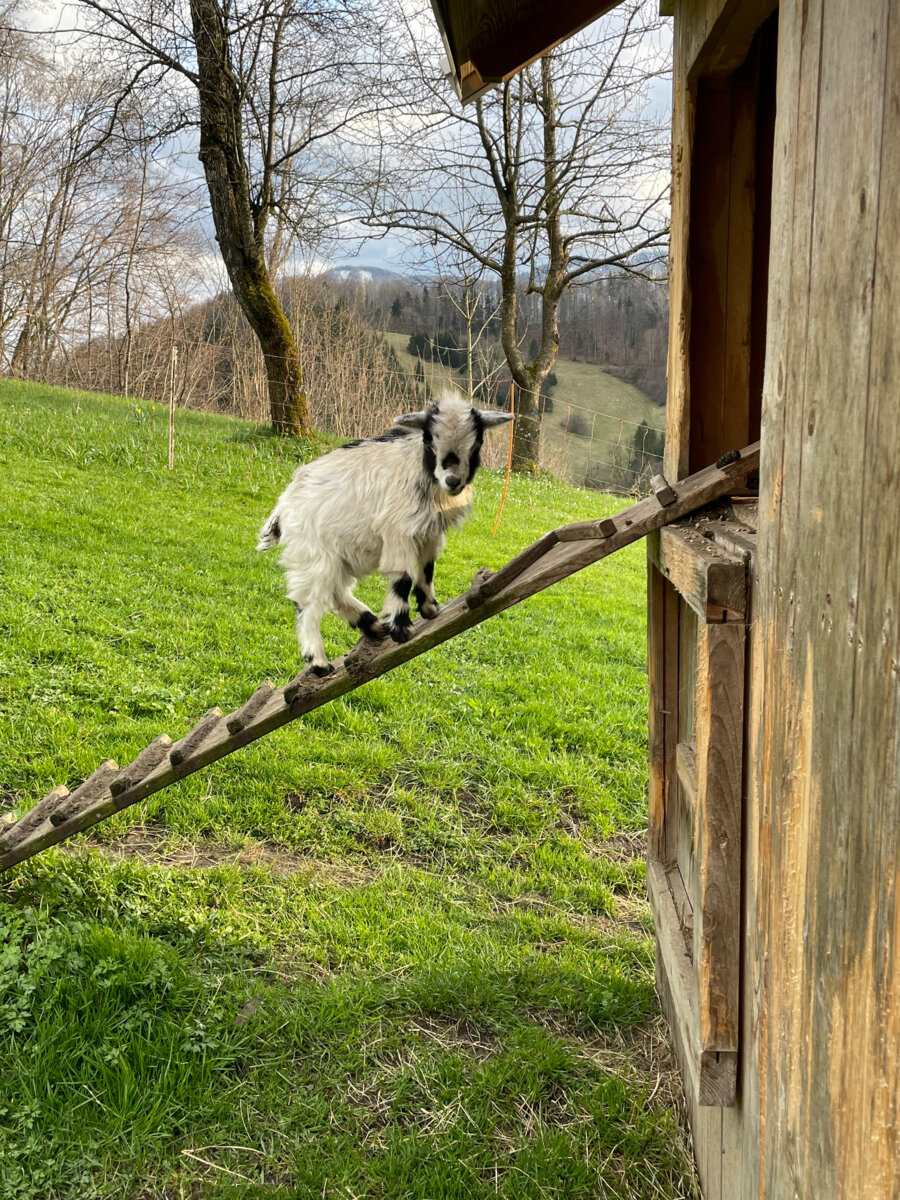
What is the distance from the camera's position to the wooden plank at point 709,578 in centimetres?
188

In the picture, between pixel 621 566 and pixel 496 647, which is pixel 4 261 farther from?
pixel 496 647

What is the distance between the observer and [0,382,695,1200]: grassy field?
2961mm

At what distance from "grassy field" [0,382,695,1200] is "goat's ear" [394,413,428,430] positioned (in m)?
2.40

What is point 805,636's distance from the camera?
1.31 meters

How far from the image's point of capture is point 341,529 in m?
2.77

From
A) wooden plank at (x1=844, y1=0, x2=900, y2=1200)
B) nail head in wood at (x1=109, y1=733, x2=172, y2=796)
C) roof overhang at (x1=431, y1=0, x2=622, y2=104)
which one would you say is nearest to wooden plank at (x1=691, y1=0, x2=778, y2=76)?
roof overhang at (x1=431, y1=0, x2=622, y2=104)

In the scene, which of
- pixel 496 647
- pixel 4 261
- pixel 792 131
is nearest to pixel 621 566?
pixel 496 647

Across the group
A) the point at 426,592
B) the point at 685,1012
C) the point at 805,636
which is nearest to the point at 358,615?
the point at 426,592

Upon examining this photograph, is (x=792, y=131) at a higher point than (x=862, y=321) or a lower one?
higher

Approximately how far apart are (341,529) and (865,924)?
2.03 meters

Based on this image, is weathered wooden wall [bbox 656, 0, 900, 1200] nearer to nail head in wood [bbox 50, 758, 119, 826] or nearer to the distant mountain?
nail head in wood [bbox 50, 758, 119, 826]

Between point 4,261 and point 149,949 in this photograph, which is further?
point 4,261

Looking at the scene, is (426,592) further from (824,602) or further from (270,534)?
(824,602)

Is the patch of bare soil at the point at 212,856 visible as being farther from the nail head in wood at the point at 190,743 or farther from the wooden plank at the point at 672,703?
the wooden plank at the point at 672,703
